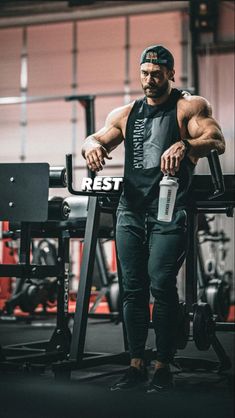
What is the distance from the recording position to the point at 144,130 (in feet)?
9.66

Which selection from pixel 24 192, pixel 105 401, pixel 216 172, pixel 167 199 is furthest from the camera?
pixel 24 192

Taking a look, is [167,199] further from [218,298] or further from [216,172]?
[218,298]

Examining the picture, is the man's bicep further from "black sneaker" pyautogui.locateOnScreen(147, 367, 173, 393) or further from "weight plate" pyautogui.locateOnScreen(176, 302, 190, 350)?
"black sneaker" pyautogui.locateOnScreen(147, 367, 173, 393)

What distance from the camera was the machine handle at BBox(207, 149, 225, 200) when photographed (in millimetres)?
2738

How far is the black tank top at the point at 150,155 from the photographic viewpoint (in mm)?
2875

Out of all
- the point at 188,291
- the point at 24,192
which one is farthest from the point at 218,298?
→ the point at 24,192

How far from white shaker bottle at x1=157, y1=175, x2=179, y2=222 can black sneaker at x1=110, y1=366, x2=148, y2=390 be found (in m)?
0.72

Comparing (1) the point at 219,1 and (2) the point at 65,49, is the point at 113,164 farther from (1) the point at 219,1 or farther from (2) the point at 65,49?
(1) the point at 219,1

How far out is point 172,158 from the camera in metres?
2.69

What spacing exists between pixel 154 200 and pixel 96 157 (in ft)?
1.08

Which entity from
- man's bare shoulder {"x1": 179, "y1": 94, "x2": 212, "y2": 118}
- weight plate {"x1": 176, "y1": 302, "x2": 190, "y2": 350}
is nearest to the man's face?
man's bare shoulder {"x1": 179, "y1": 94, "x2": 212, "y2": 118}

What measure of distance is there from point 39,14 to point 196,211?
952cm

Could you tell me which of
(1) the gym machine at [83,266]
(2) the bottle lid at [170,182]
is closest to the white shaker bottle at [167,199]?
(2) the bottle lid at [170,182]

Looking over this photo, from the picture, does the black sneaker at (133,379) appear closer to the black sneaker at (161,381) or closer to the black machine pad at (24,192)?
the black sneaker at (161,381)
